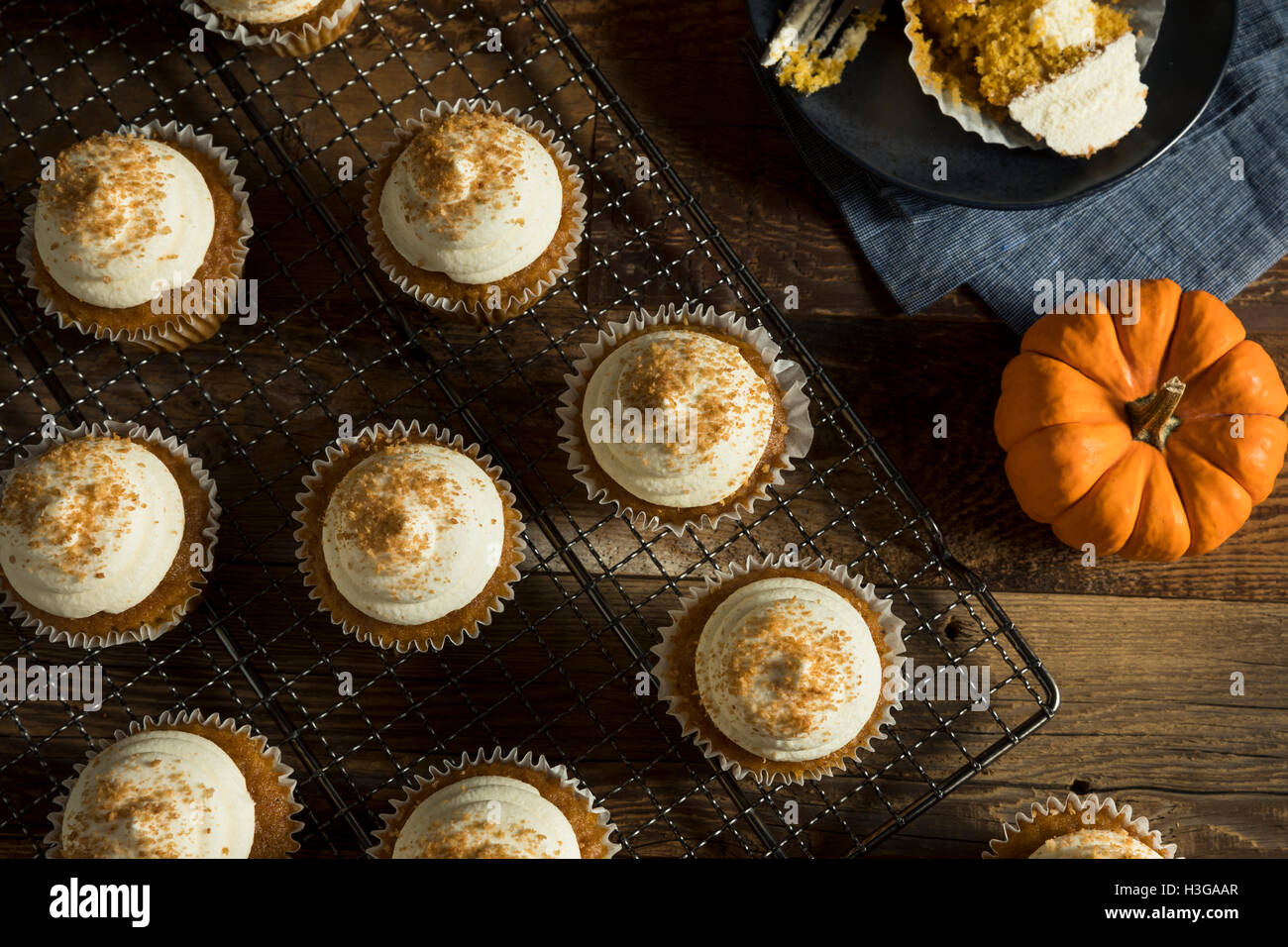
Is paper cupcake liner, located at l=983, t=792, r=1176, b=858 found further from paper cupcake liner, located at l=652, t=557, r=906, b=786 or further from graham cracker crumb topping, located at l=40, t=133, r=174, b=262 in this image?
graham cracker crumb topping, located at l=40, t=133, r=174, b=262

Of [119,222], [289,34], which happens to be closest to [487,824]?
[119,222]

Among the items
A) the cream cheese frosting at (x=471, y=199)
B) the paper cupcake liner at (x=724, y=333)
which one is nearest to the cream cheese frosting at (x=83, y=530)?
the cream cheese frosting at (x=471, y=199)

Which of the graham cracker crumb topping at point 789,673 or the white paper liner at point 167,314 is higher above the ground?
the white paper liner at point 167,314

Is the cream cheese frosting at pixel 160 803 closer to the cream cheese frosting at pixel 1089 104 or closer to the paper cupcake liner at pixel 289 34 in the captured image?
the paper cupcake liner at pixel 289 34

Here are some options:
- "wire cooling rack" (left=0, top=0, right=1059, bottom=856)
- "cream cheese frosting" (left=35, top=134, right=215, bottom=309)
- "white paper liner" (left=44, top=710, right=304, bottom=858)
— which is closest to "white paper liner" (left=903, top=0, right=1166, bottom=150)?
"wire cooling rack" (left=0, top=0, right=1059, bottom=856)

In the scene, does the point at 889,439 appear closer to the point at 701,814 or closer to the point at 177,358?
the point at 701,814

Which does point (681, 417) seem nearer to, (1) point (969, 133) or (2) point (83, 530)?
(1) point (969, 133)
